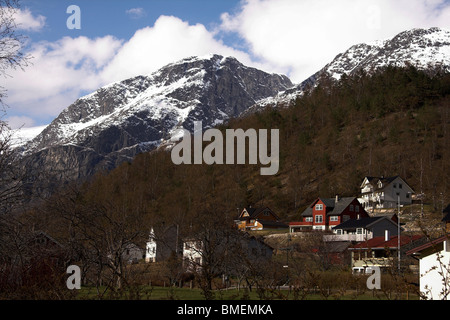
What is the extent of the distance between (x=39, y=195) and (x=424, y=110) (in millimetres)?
93068

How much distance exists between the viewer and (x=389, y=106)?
9969 centimetres

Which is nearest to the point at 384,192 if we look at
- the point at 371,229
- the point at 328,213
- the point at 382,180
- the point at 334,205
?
the point at 382,180

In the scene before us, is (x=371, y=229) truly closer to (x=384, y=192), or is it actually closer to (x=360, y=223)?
(x=360, y=223)

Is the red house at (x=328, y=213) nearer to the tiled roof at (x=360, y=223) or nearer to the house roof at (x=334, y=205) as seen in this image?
the house roof at (x=334, y=205)

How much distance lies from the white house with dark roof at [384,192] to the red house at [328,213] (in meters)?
4.03

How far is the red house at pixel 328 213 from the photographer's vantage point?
73125 mm

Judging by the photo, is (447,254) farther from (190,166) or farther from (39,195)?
(190,166)

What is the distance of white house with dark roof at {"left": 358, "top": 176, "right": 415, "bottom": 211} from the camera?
75188mm

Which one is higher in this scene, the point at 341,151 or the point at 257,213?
the point at 341,151

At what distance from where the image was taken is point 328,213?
7519 cm

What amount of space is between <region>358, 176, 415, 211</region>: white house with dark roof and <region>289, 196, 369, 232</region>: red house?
403cm
